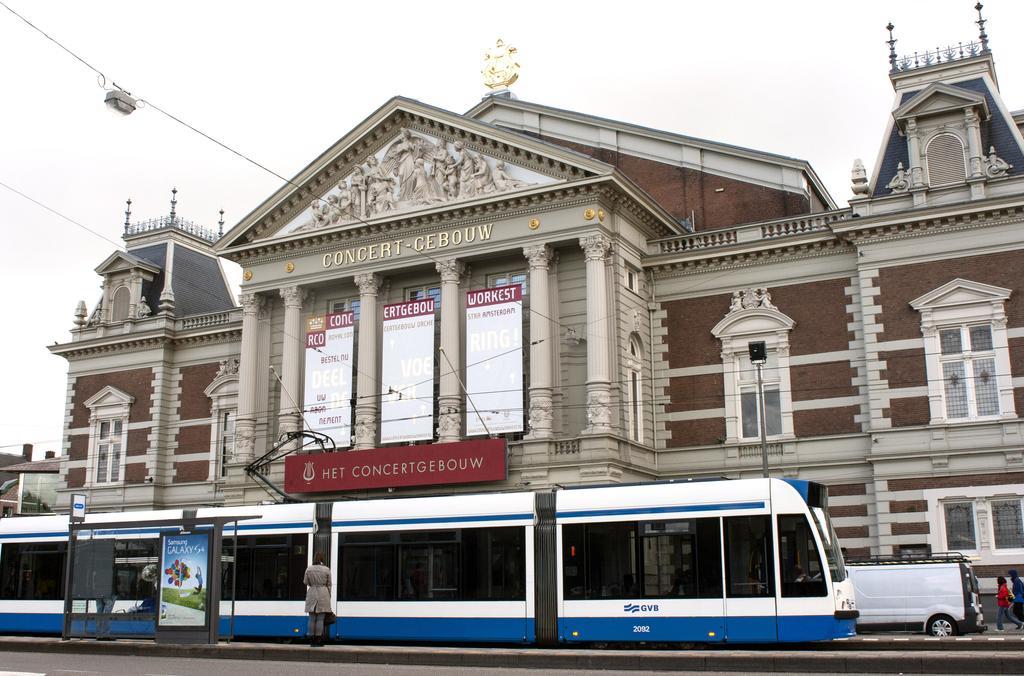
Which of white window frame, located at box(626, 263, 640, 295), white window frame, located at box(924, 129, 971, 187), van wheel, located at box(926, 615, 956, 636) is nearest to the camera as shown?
van wheel, located at box(926, 615, 956, 636)

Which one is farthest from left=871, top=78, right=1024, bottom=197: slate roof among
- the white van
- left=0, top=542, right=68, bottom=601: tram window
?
left=0, top=542, right=68, bottom=601: tram window

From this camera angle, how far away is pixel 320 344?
38844 mm

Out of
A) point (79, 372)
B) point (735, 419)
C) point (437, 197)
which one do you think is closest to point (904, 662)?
point (735, 419)

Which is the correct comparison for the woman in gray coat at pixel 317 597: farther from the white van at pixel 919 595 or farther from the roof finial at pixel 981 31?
the roof finial at pixel 981 31

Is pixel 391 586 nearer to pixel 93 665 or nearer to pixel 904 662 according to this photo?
pixel 93 665

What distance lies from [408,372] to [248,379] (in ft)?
22.9

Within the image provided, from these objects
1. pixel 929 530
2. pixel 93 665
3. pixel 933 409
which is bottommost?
pixel 93 665

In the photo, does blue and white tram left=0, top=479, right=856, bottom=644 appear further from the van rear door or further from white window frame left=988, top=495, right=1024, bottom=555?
white window frame left=988, top=495, right=1024, bottom=555

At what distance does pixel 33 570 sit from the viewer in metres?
29.0

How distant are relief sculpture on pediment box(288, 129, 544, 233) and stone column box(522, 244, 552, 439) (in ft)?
9.05

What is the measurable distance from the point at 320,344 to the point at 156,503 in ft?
44.8

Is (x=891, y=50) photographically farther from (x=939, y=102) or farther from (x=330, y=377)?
(x=330, y=377)

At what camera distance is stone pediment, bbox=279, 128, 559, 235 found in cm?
3678

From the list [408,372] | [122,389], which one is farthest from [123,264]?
[408,372]
